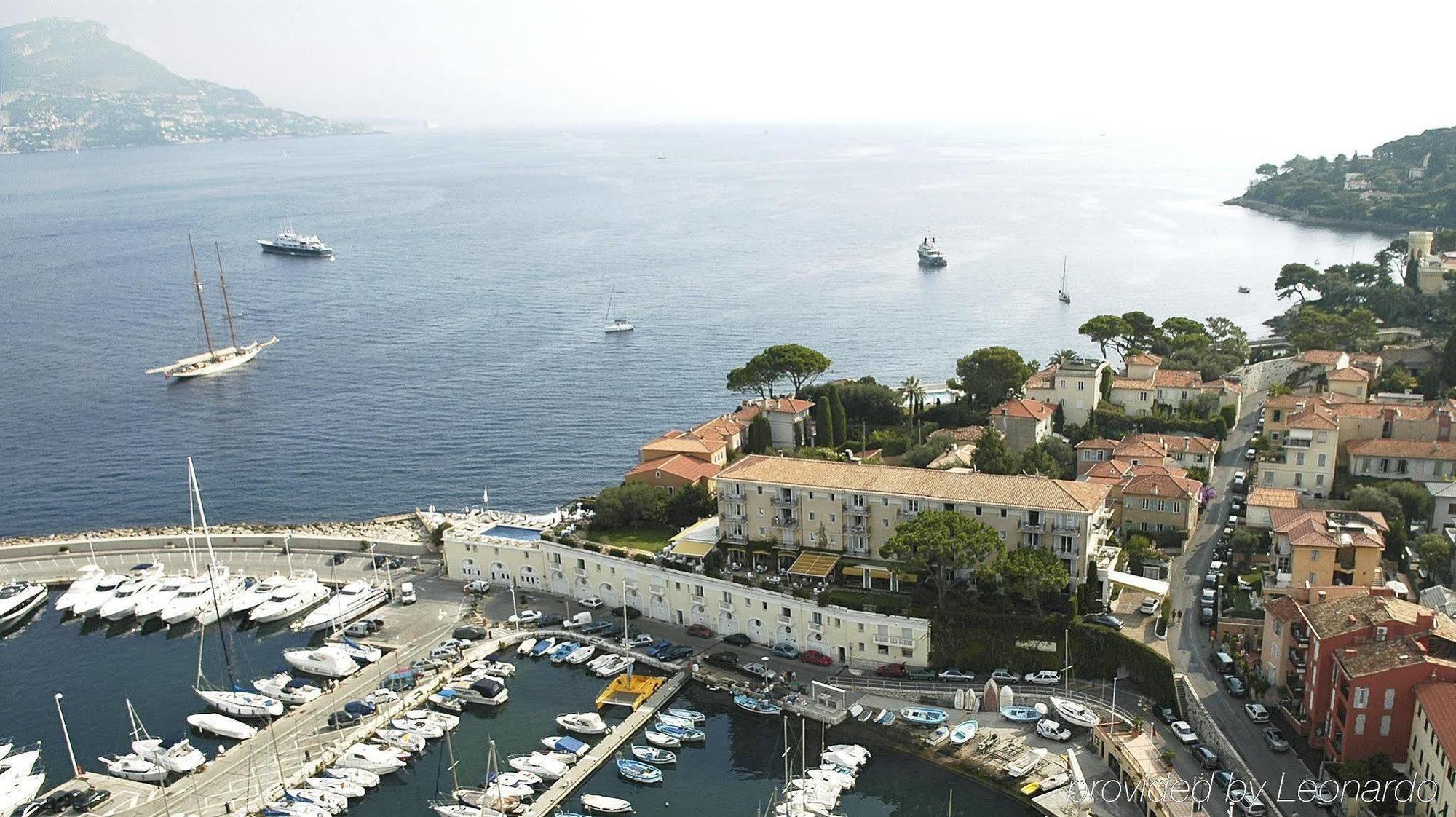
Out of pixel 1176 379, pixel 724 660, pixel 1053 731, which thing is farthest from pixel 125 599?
pixel 1176 379

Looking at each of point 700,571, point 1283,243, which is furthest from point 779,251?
point 700,571

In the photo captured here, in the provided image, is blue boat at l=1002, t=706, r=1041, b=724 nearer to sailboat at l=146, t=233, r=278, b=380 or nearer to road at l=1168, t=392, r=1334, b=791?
road at l=1168, t=392, r=1334, b=791

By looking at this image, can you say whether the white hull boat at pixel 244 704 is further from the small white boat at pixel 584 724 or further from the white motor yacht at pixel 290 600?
the small white boat at pixel 584 724

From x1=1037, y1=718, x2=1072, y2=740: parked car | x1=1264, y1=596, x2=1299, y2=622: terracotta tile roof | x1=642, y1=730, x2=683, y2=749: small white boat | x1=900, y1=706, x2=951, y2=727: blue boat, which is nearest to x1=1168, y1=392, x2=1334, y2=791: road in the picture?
x1=1264, y1=596, x2=1299, y2=622: terracotta tile roof

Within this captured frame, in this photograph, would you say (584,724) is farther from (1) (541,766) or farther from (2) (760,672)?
(2) (760,672)

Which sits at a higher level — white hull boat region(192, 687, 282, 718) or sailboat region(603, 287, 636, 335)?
sailboat region(603, 287, 636, 335)

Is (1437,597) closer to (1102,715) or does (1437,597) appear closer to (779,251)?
(1102,715)

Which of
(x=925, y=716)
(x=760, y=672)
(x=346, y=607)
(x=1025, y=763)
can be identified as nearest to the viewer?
(x=1025, y=763)
